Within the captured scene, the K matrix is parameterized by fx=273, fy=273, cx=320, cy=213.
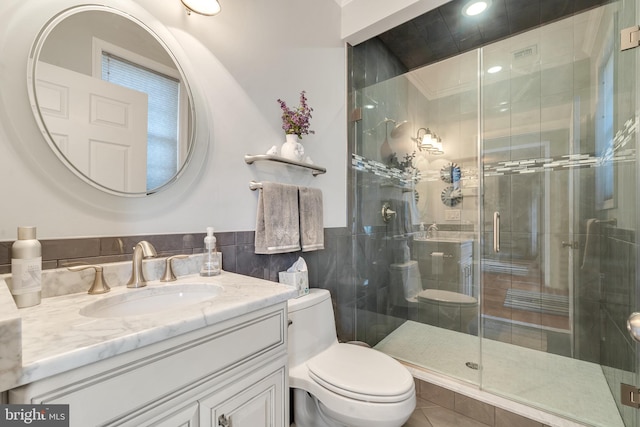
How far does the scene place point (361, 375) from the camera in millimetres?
1202

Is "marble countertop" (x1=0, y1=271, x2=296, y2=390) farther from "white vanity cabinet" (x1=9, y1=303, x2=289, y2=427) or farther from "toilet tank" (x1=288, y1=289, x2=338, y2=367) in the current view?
"toilet tank" (x1=288, y1=289, x2=338, y2=367)

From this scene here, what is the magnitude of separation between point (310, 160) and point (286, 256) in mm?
580

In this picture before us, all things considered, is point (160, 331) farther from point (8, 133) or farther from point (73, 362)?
point (8, 133)

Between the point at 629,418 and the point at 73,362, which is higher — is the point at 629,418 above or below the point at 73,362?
below

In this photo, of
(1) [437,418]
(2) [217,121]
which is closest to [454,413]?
(1) [437,418]

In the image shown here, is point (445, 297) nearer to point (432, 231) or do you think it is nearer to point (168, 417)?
point (432, 231)

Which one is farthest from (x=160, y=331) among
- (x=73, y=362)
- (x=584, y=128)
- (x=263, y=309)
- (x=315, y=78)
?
(x=584, y=128)

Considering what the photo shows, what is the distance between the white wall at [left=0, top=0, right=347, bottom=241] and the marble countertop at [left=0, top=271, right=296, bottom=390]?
29cm

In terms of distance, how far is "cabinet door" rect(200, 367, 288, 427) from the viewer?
2.23ft

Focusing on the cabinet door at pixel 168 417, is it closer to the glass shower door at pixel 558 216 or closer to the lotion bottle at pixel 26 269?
the lotion bottle at pixel 26 269

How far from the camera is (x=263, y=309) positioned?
2.65 ft

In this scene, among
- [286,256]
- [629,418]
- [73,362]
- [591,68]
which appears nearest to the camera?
[73,362]

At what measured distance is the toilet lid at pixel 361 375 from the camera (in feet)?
3.58

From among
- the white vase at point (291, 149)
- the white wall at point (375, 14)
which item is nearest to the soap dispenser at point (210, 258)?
the white vase at point (291, 149)
